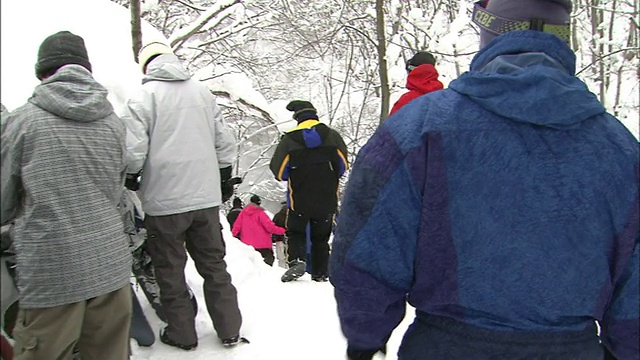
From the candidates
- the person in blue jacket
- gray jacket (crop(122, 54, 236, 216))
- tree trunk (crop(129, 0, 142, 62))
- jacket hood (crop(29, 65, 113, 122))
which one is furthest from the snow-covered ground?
the person in blue jacket

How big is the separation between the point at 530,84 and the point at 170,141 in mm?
2489

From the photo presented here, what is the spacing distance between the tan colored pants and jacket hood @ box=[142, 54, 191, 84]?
1370 mm

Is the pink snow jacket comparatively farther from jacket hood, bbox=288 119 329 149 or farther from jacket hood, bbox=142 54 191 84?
jacket hood, bbox=142 54 191 84

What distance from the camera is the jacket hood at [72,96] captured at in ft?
7.83

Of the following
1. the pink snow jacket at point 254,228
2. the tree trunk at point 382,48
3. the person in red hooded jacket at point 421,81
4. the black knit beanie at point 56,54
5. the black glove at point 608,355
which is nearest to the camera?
the black glove at point 608,355

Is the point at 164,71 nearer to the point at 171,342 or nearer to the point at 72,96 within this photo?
the point at 72,96

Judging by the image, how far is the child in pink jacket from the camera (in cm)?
874

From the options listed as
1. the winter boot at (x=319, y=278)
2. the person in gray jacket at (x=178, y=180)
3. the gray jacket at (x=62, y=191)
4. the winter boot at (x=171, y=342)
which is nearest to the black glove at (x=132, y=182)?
the person in gray jacket at (x=178, y=180)

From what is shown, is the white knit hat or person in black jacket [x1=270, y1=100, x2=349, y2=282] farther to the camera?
person in black jacket [x1=270, y1=100, x2=349, y2=282]

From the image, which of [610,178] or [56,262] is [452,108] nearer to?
[610,178]

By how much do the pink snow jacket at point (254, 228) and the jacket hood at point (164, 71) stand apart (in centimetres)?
542

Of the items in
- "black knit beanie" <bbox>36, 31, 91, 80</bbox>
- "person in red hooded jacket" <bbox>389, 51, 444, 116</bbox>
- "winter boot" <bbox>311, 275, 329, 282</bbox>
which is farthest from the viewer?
"winter boot" <bbox>311, 275, 329, 282</bbox>

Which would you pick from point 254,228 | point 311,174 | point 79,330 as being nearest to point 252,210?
point 254,228

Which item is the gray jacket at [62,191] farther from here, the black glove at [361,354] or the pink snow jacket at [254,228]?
the pink snow jacket at [254,228]
